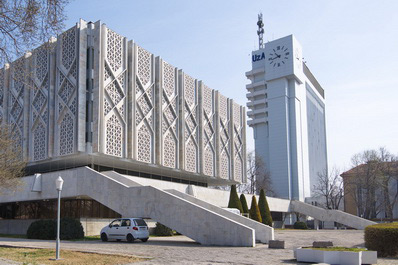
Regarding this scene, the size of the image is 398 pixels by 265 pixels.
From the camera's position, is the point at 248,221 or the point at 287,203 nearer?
the point at 248,221

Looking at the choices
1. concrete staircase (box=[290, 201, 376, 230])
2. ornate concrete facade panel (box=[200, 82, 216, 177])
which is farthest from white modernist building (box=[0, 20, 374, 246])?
concrete staircase (box=[290, 201, 376, 230])

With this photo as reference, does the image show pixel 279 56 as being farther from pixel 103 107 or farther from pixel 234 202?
pixel 103 107

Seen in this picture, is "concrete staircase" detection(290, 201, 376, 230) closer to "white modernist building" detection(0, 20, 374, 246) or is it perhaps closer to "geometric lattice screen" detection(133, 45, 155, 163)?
"white modernist building" detection(0, 20, 374, 246)

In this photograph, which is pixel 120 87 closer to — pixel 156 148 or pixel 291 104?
pixel 156 148

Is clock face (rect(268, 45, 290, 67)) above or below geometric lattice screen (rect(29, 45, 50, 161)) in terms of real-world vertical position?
above

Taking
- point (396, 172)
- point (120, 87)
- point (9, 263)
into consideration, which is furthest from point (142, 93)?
point (396, 172)

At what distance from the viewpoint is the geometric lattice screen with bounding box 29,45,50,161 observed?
4006cm

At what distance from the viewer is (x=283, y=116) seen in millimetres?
92750

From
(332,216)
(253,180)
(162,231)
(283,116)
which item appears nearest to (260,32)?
(283,116)

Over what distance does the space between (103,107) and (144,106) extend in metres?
6.22

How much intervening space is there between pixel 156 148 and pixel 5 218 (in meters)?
16.0

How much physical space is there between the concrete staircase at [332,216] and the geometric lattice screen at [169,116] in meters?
22.6

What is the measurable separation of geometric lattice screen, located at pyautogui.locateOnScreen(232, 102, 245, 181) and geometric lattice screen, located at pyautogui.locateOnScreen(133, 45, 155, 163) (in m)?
19.5

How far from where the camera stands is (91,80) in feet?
124
